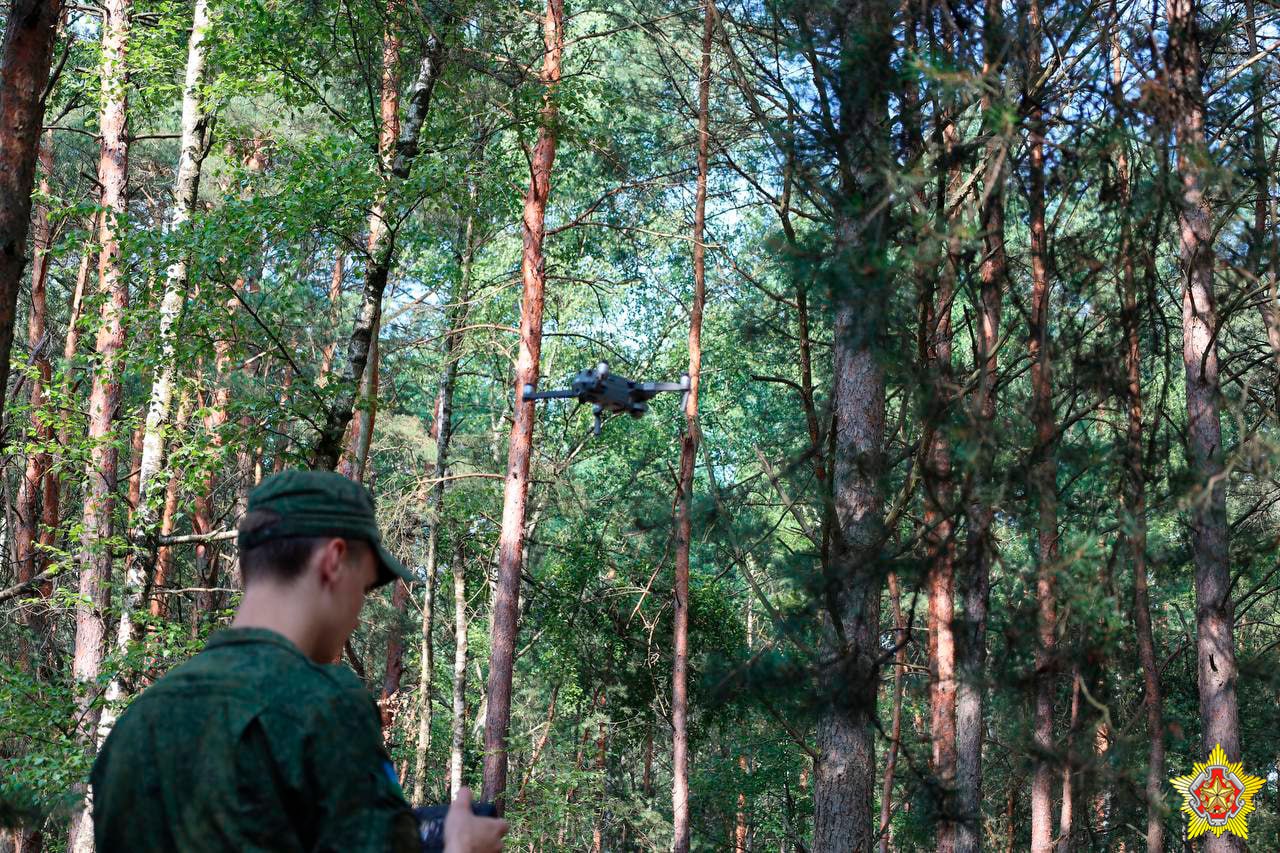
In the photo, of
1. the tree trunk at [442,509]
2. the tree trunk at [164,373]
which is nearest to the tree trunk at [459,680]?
the tree trunk at [442,509]

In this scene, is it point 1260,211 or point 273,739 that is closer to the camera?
point 273,739

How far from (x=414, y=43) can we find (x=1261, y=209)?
728 cm

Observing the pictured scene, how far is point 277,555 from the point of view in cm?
168

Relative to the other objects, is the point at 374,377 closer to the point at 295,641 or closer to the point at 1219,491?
the point at 1219,491

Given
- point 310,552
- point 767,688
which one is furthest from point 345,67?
point 310,552

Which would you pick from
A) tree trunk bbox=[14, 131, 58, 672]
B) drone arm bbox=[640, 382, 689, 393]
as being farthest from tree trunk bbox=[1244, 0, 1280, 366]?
tree trunk bbox=[14, 131, 58, 672]

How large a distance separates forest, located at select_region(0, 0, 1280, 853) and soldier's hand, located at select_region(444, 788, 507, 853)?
0.39 m

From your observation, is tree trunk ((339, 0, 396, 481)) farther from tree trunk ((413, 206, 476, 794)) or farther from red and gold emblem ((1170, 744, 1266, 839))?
red and gold emblem ((1170, 744, 1266, 839))

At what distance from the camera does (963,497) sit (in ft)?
18.1

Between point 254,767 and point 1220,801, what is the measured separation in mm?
9848

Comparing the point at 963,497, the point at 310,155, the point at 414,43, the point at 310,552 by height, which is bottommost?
the point at 310,552

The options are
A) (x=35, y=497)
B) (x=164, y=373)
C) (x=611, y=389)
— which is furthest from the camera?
(x=35, y=497)

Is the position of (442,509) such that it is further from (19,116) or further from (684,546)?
(19,116)

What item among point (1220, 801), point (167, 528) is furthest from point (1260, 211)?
point (167, 528)
